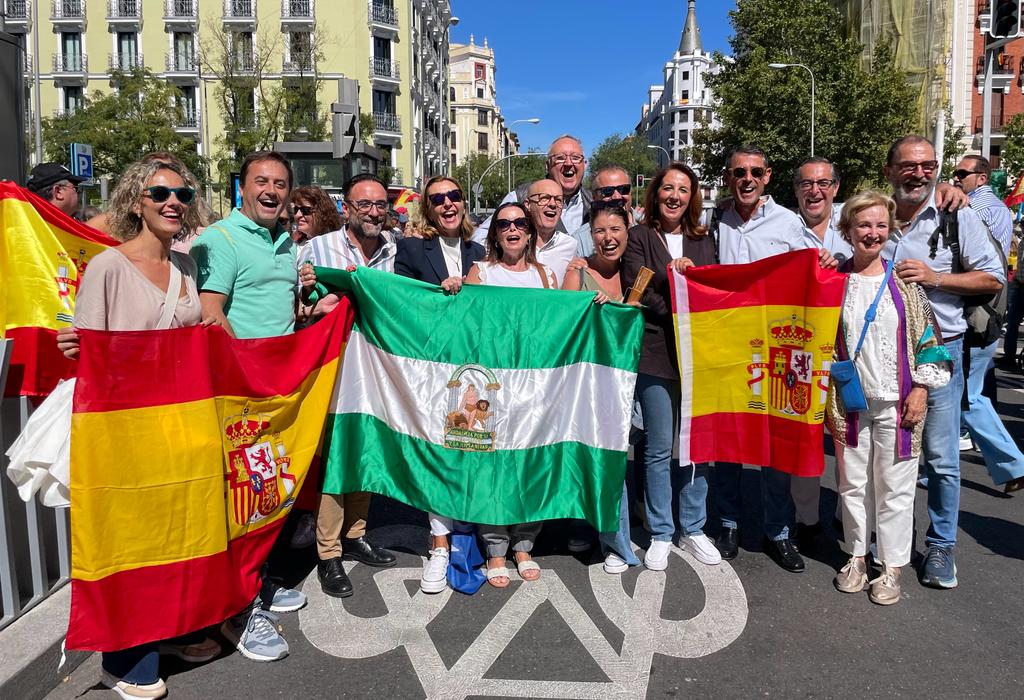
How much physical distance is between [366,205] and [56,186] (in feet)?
8.67

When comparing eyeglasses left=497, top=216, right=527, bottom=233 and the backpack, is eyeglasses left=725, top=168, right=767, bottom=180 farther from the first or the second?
eyeglasses left=497, top=216, right=527, bottom=233

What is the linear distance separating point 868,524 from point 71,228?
4.67 m

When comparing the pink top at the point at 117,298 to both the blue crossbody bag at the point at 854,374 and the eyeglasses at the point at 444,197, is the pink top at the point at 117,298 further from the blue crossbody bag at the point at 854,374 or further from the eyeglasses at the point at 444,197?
the blue crossbody bag at the point at 854,374

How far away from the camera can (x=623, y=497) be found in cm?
450

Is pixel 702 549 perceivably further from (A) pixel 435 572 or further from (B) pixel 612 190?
(B) pixel 612 190

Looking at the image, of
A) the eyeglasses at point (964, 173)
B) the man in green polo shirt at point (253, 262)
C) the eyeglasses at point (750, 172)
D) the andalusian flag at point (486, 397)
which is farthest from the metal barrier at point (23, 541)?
the eyeglasses at point (964, 173)

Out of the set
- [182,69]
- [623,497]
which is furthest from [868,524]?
[182,69]

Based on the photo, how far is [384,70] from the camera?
53.1 m

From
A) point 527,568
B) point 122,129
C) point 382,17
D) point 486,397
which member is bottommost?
point 527,568

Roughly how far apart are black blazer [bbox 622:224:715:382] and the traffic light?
1087 cm

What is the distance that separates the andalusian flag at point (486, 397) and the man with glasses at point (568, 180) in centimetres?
195

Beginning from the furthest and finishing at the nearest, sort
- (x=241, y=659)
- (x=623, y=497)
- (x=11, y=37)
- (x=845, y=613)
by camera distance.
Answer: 1. (x=11, y=37)
2. (x=623, y=497)
3. (x=845, y=613)
4. (x=241, y=659)

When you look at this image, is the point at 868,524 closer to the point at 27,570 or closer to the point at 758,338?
the point at 758,338

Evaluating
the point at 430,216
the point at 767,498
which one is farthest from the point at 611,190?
the point at 767,498
